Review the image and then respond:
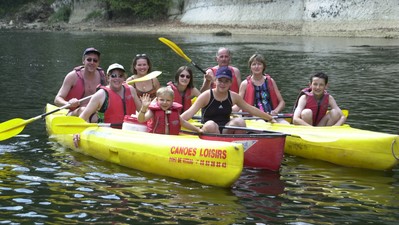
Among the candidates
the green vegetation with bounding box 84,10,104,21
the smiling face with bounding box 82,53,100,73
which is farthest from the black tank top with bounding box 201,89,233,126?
the green vegetation with bounding box 84,10,104,21

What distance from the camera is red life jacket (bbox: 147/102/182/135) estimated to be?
7.46 meters

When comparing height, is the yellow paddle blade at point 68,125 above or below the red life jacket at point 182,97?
below

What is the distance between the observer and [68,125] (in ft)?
28.0

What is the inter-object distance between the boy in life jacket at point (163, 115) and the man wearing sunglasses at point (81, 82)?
6.51 ft

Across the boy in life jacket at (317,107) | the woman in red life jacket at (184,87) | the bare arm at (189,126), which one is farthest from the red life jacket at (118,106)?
the boy in life jacket at (317,107)

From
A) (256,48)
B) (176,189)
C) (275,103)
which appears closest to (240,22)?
(256,48)

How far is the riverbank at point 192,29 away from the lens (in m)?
35.3

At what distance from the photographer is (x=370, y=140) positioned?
24.3 feet

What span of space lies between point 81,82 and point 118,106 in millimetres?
1318

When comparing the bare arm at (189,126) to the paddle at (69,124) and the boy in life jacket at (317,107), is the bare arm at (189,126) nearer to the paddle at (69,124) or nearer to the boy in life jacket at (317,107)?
the paddle at (69,124)

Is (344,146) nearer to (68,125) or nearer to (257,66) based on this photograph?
(257,66)

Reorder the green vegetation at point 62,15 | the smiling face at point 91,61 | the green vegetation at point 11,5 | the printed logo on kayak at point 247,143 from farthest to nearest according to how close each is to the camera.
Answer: the green vegetation at point 11,5 < the green vegetation at point 62,15 < the smiling face at point 91,61 < the printed logo on kayak at point 247,143

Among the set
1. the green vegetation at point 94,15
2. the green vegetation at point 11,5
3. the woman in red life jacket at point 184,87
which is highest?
the green vegetation at point 11,5

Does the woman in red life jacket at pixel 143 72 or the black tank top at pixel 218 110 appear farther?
the woman in red life jacket at pixel 143 72
